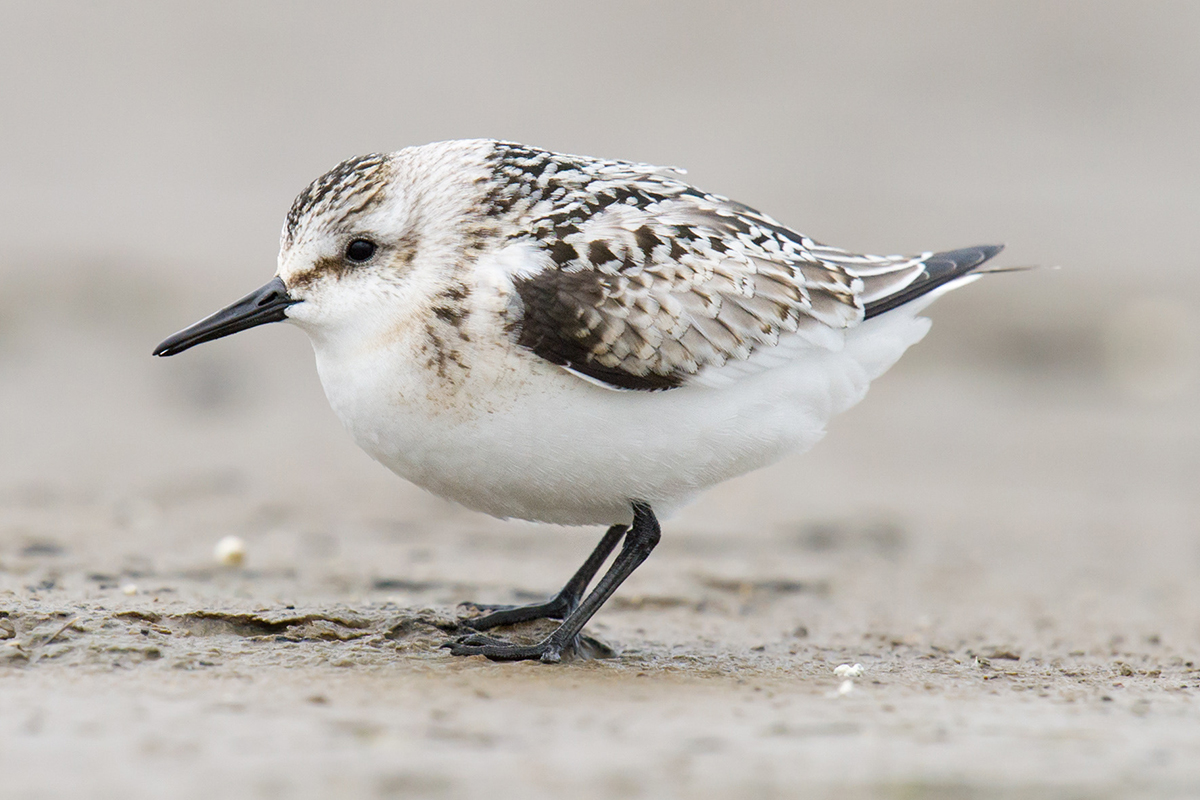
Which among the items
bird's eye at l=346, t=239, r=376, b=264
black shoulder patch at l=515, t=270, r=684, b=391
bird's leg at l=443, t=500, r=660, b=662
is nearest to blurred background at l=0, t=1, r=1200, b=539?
bird's leg at l=443, t=500, r=660, b=662

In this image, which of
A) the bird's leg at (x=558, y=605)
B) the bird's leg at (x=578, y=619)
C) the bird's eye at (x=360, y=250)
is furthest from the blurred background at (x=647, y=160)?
the bird's eye at (x=360, y=250)

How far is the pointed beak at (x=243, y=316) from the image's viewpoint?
5074mm

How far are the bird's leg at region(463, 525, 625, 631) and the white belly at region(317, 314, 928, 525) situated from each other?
48 cm

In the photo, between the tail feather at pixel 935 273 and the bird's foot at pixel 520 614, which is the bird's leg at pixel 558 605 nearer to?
the bird's foot at pixel 520 614

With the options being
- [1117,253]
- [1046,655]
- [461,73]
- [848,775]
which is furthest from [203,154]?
[848,775]

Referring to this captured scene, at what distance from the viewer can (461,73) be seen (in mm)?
15500

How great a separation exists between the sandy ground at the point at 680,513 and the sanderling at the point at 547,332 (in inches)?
26.5

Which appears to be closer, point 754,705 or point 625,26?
point 754,705

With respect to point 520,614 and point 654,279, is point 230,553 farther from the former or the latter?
point 654,279

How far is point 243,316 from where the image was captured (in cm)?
513

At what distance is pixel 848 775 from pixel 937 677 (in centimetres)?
155

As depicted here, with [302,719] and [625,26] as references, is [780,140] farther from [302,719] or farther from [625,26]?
[302,719]

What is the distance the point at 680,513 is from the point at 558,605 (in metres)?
0.62

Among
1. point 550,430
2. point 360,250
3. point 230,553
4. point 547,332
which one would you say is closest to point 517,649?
point 550,430
